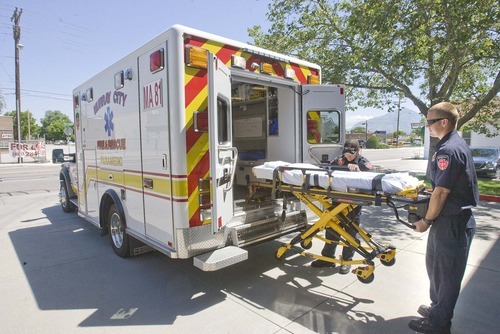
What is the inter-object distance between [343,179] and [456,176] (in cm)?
107

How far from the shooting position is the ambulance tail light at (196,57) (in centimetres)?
364

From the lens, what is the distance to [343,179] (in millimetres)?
3602

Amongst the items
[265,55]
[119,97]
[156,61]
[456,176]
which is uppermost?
[265,55]

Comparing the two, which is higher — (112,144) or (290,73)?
(290,73)

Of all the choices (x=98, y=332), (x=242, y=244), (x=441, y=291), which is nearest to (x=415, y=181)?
(x=441, y=291)

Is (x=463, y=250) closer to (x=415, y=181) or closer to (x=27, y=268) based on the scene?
(x=415, y=181)

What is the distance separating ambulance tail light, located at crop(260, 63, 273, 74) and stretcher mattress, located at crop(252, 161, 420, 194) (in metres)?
1.26

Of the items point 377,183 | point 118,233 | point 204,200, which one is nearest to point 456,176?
point 377,183

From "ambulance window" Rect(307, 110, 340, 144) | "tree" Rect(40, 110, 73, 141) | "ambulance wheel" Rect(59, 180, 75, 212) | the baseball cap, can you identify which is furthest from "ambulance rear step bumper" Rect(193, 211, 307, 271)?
"tree" Rect(40, 110, 73, 141)

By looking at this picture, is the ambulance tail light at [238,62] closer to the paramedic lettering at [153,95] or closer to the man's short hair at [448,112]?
the paramedic lettering at [153,95]

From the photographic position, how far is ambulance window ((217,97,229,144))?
3.98 metres

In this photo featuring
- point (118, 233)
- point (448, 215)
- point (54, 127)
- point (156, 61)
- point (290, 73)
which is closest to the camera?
point (448, 215)

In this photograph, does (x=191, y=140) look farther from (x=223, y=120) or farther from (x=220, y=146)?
(x=223, y=120)

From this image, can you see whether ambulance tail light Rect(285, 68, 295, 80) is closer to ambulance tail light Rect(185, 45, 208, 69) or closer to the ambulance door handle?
ambulance tail light Rect(185, 45, 208, 69)
